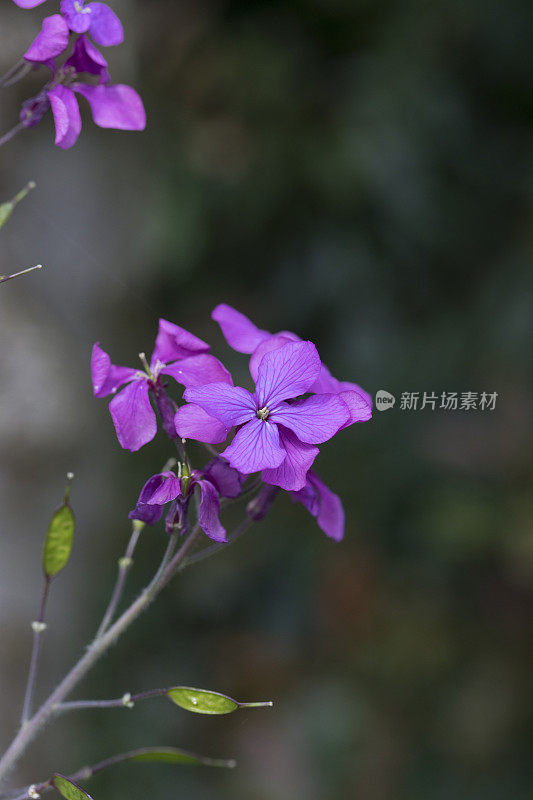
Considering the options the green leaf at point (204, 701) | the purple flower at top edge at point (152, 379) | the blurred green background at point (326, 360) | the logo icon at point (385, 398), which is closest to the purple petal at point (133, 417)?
the purple flower at top edge at point (152, 379)

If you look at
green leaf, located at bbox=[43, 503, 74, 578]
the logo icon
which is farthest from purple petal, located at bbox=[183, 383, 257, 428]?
the logo icon

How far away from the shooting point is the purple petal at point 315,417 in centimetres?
37

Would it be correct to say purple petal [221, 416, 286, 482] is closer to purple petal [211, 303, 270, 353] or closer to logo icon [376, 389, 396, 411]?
purple petal [211, 303, 270, 353]

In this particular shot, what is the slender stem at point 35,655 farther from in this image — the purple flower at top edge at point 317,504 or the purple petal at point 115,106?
the purple petal at point 115,106

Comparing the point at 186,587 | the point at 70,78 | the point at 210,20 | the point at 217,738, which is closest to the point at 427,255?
the point at 210,20

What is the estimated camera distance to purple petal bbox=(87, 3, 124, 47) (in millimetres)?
411

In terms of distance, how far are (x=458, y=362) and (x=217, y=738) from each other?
78 centimetres

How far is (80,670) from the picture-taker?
0.39m

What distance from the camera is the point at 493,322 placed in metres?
1.32

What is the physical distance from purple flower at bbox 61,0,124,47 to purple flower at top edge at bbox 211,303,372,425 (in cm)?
15

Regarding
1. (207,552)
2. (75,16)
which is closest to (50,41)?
(75,16)

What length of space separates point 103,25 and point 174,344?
17 centimetres

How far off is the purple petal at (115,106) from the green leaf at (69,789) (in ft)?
1.04

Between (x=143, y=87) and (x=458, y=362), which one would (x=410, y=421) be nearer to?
(x=458, y=362)
